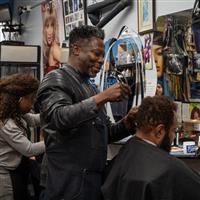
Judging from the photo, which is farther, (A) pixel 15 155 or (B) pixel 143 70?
(B) pixel 143 70

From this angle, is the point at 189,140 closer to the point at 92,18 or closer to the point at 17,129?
the point at 17,129

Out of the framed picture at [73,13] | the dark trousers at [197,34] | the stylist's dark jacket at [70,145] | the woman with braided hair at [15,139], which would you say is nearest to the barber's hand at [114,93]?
the stylist's dark jacket at [70,145]

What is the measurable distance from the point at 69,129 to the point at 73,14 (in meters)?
3.00

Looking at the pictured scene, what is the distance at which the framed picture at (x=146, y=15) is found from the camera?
3.19m

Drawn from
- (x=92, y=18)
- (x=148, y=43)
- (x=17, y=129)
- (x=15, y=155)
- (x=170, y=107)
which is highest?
(x=92, y=18)

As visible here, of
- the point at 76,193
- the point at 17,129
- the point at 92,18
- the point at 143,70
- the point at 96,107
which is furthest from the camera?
the point at 92,18

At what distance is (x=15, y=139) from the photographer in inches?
96.0

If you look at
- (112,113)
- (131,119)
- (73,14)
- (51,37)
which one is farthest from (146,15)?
(51,37)

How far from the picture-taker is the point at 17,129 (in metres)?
2.46

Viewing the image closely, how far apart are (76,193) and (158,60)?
61.4 inches

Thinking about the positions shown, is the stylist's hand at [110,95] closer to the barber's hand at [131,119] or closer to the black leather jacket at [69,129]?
the black leather jacket at [69,129]

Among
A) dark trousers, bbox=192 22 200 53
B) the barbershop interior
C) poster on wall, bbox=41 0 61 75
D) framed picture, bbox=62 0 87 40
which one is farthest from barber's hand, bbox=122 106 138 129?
poster on wall, bbox=41 0 61 75

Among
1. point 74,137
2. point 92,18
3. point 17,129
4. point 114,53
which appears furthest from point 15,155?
point 92,18

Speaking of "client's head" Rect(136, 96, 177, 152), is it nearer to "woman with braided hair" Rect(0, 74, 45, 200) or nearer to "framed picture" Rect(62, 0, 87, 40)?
"woman with braided hair" Rect(0, 74, 45, 200)
